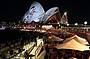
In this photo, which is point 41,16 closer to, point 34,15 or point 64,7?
point 34,15

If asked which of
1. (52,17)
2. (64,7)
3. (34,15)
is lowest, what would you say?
(52,17)

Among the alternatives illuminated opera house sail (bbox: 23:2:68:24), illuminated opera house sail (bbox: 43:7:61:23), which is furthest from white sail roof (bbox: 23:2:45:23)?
illuminated opera house sail (bbox: 43:7:61:23)

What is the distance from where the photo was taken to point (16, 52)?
387 cm

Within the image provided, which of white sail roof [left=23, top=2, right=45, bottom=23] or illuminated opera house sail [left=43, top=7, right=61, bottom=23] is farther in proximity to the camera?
white sail roof [left=23, top=2, right=45, bottom=23]

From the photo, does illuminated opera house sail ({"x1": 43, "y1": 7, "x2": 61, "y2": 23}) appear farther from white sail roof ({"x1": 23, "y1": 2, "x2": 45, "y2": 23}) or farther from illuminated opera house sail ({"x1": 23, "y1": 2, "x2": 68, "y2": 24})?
white sail roof ({"x1": 23, "y1": 2, "x2": 45, "y2": 23})

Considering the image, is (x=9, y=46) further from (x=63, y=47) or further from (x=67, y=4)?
(x=67, y=4)

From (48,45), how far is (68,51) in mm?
542

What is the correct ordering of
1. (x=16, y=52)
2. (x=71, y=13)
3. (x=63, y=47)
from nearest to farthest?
(x=16, y=52) < (x=63, y=47) < (x=71, y=13)

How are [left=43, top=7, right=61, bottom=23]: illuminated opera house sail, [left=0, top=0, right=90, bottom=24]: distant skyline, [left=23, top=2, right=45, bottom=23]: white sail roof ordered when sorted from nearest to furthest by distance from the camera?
[left=43, top=7, right=61, bottom=23]: illuminated opera house sail
[left=23, top=2, right=45, bottom=23]: white sail roof
[left=0, top=0, right=90, bottom=24]: distant skyline

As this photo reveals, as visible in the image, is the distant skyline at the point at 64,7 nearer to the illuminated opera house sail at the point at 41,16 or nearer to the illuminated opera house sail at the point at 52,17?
the illuminated opera house sail at the point at 41,16

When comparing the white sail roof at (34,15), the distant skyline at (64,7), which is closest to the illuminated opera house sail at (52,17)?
the white sail roof at (34,15)

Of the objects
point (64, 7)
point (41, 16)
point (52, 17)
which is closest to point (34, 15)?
point (41, 16)

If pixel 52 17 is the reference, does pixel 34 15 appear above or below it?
above

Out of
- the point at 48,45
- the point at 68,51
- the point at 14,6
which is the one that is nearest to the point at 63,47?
the point at 68,51
